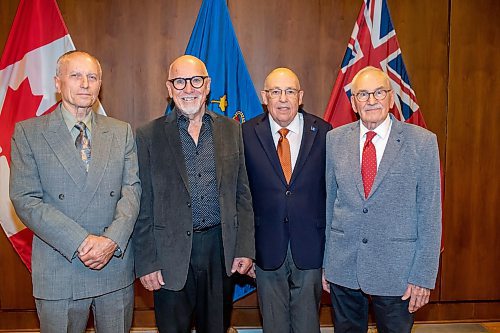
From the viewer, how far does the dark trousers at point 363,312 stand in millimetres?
2150

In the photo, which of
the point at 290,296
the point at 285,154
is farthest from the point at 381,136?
the point at 290,296

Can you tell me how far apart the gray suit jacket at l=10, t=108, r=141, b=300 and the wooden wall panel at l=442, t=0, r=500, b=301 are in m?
2.65

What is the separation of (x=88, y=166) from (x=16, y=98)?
5.05ft

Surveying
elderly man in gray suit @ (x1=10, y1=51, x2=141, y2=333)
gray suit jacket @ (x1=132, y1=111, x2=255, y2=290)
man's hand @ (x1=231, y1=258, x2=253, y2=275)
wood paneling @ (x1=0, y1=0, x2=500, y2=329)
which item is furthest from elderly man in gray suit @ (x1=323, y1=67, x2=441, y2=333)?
wood paneling @ (x1=0, y1=0, x2=500, y2=329)

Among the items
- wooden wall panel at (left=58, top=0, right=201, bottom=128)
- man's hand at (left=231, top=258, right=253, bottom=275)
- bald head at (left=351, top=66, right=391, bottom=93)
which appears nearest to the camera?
bald head at (left=351, top=66, right=391, bottom=93)

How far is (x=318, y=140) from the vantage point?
8.09 ft

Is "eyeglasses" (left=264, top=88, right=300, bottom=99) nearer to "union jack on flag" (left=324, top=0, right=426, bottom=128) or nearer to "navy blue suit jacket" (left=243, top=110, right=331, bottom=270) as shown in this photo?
"navy blue suit jacket" (left=243, top=110, right=331, bottom=270)

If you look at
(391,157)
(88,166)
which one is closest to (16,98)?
(88,166)

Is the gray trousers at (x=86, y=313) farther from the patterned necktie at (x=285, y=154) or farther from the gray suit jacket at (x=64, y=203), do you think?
the patterned necktie at (x=285, y=154)

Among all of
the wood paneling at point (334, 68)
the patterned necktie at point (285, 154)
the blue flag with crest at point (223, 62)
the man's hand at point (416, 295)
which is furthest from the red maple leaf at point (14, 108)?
the man's hand at point (416, 295)

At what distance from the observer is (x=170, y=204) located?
7.25 ft

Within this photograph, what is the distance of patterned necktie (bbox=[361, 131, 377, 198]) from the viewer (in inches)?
84.9

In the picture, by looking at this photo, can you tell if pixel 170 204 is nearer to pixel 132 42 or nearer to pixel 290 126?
pixel 290 126

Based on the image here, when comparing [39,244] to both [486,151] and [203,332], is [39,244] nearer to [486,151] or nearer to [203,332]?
[203,332]
